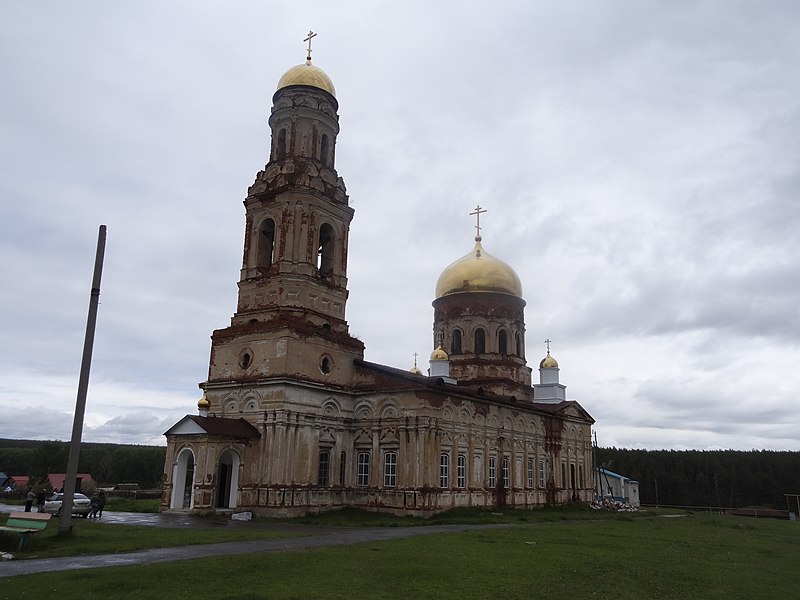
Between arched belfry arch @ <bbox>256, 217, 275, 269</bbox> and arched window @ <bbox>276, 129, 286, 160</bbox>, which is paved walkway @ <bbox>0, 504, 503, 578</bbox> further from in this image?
arched window @ <bbox>276, 129, 286, 160</bbox>

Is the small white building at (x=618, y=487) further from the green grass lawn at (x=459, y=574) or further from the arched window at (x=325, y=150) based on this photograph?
the green grass lawn at (x=459, y=574)

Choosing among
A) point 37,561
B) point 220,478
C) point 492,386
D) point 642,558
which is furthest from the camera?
point 492,386

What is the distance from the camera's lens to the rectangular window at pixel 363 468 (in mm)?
35875

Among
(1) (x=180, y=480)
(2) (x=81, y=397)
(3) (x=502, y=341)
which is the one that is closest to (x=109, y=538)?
(2) (x=81, y=397)

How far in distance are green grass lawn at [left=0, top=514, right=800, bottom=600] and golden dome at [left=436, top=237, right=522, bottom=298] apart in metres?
30.9

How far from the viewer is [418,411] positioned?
3488 cm

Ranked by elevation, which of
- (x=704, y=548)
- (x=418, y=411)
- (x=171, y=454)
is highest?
(x=418, y=411)

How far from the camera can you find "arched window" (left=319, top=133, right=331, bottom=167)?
38.8 m

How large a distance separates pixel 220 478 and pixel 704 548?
23141 mm

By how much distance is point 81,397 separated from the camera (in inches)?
784

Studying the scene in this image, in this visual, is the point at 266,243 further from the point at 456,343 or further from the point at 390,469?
the point at 456,343

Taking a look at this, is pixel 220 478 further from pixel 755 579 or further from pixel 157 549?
pixel 755 579

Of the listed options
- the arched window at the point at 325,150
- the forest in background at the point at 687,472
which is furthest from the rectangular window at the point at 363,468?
the forest in background at the point at 687,472

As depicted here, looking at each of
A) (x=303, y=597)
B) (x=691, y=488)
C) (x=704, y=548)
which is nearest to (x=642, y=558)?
(x=704, y=548)
